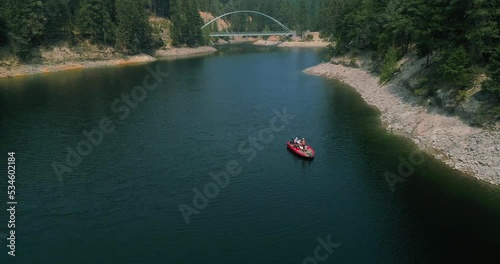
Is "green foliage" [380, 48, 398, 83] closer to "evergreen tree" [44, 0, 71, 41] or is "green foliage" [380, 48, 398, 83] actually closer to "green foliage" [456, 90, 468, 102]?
"green foliage" [456, 90, 468, 102]

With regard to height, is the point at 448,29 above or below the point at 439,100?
above

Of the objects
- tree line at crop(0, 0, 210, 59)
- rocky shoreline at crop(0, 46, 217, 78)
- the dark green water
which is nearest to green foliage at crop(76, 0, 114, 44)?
tree line at crop(0, 0, 210, 59)

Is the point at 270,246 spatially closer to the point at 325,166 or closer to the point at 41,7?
the point at 325,166

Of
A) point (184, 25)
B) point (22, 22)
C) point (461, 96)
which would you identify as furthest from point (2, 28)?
point (461, 96)

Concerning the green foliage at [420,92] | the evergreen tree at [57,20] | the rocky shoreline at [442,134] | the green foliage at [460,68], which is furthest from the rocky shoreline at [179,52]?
the green foliage at [460,68]

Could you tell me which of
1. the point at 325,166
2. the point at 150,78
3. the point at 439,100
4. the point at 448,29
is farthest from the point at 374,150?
the point at 150,78

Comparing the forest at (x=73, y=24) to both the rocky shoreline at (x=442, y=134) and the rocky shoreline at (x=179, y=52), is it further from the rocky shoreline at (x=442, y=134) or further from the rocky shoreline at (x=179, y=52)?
the rocky shoreline at (x=442, y=134)

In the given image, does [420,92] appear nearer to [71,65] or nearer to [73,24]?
[71,65]
